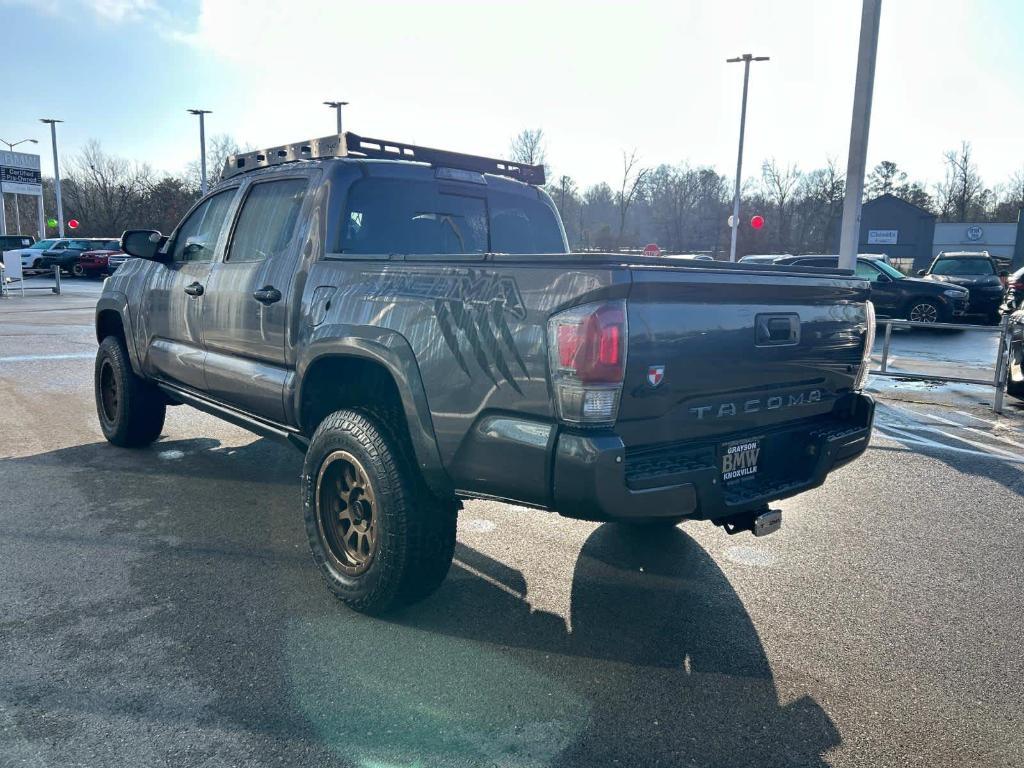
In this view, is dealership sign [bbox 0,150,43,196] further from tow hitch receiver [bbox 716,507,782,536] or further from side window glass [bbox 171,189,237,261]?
tow hitch receiver [bbox 716,507,782,536]

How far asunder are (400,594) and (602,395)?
1325mm

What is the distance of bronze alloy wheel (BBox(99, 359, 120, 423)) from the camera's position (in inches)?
243

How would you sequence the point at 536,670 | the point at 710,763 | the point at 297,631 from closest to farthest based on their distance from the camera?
1. the point at 710,763
2. the point at 536,670
3. the point at 297,631

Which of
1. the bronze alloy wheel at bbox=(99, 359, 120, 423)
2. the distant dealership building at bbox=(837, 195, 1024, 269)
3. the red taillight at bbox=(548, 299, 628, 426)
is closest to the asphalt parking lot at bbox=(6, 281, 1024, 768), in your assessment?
the bronze alloy wheel at bbox=(99, 359, 120, 423)

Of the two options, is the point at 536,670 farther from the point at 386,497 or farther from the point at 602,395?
the point at 602,395

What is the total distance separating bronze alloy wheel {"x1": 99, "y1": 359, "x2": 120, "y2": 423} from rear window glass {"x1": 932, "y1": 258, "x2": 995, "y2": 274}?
2068 cm

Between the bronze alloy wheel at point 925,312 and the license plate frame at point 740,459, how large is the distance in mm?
16549

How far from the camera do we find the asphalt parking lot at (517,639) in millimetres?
2576

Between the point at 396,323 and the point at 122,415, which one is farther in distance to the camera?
the point at 122,415

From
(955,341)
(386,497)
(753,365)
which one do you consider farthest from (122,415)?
(955,341)

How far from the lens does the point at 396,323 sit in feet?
10.5

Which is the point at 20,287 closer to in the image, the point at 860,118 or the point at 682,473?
the point at 860,118

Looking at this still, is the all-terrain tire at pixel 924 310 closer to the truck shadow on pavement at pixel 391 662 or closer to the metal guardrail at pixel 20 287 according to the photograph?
the truck shadow on pavement at pixel 391 662

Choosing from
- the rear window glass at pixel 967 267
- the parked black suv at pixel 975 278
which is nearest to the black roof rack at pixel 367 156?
the parked black suv at pixel 975 278
